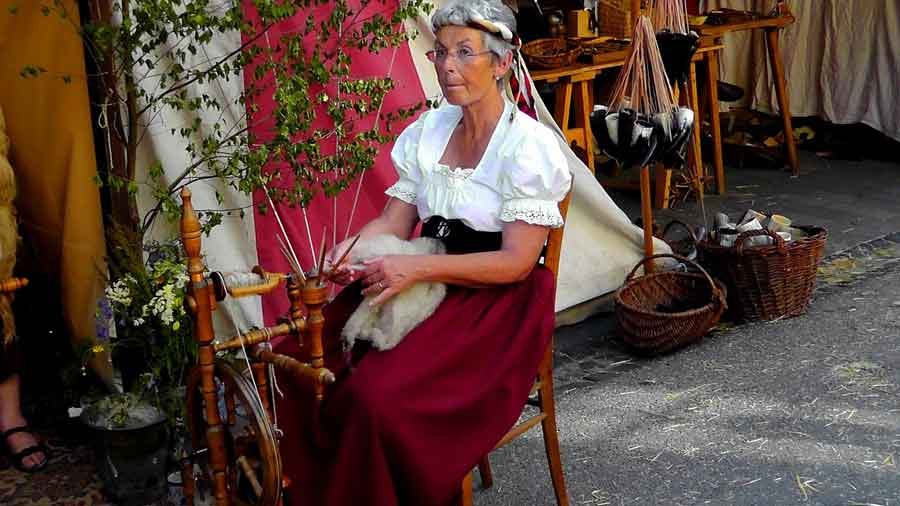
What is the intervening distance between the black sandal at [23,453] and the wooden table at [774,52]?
4.57 m

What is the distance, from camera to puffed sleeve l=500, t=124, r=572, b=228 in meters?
2.67

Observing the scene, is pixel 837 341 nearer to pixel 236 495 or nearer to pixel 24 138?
pixel 236 495

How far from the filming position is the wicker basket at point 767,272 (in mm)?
4410

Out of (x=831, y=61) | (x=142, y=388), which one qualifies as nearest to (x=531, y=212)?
(x=142, y=388)

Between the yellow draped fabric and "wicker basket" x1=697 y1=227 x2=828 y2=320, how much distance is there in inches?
105

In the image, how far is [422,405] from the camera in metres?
2.42

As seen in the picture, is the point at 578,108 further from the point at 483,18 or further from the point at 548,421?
the point at 483,18

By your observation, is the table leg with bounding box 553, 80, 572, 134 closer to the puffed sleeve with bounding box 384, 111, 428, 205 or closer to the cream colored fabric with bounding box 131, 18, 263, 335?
the cream colored fabric with bounding box 131, 18, 263, 335

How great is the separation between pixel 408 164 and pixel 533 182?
1.53 ft

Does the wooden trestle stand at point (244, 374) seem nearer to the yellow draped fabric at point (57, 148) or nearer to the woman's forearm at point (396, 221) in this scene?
the woman's forearm at point (396, 221)

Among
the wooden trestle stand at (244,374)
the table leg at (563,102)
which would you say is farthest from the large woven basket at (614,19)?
the wooden trestle stand at (244,374)

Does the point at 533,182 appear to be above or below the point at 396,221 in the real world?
above

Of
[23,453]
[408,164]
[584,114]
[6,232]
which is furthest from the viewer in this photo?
[584,114]

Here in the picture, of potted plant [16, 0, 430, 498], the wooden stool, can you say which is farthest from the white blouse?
the wooden stool
